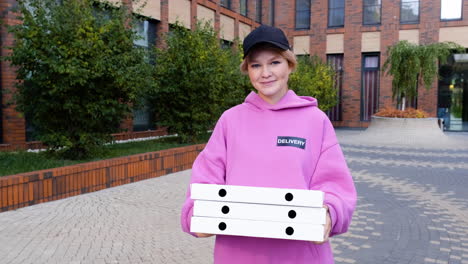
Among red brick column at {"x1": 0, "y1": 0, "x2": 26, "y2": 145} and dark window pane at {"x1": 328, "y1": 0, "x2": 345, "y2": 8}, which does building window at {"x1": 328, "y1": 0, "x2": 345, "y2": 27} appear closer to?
dark window pane at {"x1": 328, "y1": 0, "x2": 345, "y2": 8}

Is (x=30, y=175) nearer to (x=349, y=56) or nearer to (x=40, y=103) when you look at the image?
(x=40, y=103)

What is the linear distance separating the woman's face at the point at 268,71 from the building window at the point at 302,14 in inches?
1053

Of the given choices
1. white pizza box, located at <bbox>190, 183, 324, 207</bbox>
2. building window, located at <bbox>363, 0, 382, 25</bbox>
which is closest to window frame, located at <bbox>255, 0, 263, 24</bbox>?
building window, located at <bbox>363, 0, 382, 25</bbox>

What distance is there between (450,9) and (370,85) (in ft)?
19.8

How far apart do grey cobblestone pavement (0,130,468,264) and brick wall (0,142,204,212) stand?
0.20 m

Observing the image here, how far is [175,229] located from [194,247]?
712mm

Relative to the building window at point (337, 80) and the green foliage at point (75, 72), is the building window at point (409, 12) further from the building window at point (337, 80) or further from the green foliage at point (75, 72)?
the green foliage at point (75, 72)

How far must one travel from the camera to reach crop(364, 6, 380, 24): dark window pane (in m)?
25.7

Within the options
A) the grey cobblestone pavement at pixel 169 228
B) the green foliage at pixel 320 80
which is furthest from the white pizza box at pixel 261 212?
the green foliage at pixel 320 80

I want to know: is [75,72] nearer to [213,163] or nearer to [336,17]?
[213,163]

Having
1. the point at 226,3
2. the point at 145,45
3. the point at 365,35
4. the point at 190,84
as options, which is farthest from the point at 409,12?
the point at 190,84

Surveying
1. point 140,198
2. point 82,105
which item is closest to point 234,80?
point 82,105

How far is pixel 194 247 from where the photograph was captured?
4.57 m

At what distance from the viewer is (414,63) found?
70.1ft
